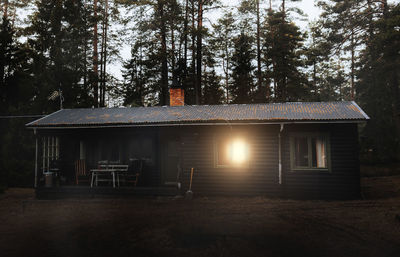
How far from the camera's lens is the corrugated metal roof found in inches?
371

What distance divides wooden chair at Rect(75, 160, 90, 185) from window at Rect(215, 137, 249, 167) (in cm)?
541

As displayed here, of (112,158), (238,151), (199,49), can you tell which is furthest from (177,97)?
(199,49)

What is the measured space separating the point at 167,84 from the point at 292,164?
1423 centimetres

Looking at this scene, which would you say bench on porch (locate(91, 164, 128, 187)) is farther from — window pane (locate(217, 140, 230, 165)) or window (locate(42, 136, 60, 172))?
window pane (locate(217, 140, 230, 165))

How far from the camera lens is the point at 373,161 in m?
18.6

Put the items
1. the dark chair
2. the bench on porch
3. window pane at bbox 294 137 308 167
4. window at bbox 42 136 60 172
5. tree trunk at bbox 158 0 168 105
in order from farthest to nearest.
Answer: tree trunk at bbox 158 0 168 105, window at bbox 42 136 60 172, the dark chair, the bench on porch, window pane at bbox 294 137 308 167

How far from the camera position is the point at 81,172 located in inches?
441

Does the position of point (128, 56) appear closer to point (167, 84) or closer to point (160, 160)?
point (167, 84)

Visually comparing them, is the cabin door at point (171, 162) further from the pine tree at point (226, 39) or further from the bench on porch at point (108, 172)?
the pine tree at point (226, 39)

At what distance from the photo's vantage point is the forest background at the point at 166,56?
1630 centimetres

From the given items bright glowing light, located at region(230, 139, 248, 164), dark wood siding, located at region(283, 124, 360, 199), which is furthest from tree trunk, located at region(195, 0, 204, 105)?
dark wood siding, located at region(283, 124, 360, 199)

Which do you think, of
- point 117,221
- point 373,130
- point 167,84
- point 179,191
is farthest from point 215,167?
point 373,130

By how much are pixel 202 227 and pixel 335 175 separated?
549 centimetres

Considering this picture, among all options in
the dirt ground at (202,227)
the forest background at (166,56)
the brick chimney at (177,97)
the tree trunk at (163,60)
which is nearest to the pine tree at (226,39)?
the forest background at (166,56)
